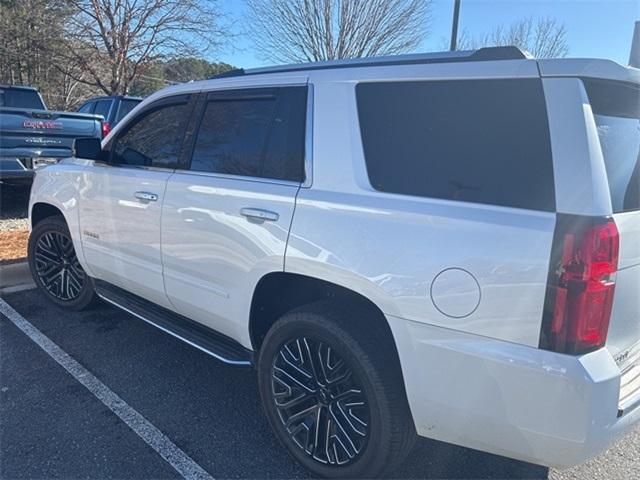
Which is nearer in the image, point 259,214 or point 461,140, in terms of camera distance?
point 461,140

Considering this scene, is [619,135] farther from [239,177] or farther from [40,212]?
[40,212]

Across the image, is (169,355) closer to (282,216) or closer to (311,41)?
(282,216)

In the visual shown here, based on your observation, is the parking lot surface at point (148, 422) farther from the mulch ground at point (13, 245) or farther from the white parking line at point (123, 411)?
the mulch ground at point (13, 245)

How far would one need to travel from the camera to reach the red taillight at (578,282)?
5.32 feet

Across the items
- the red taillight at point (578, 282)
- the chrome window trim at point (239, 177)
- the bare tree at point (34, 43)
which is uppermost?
the bare tree at point (34, 43)

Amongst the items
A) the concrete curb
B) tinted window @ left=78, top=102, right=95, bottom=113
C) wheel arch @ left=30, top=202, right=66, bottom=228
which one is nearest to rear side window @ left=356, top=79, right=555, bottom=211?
wheel arch @ left=30, top=202, right=66, bottom=228

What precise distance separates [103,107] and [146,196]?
389 inches

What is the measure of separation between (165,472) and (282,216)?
1.43m

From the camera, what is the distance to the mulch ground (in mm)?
5762

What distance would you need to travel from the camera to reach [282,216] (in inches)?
93.7

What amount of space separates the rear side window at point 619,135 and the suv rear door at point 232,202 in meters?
1.32

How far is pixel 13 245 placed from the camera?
6215 millimetres

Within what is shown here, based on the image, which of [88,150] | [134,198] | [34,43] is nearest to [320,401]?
[134,198]

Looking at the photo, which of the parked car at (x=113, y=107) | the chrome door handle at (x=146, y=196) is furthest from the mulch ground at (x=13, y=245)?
the parked car at (x=113, y=107)
